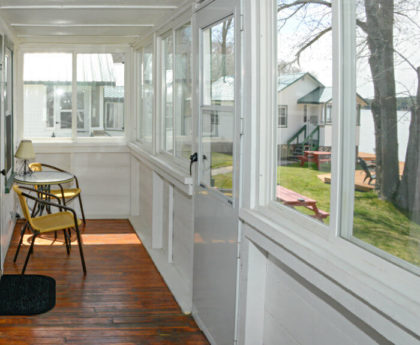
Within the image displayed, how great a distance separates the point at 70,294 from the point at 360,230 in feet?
11.0

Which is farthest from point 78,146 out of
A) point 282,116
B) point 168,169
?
point 282,116

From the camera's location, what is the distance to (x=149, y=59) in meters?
7.06

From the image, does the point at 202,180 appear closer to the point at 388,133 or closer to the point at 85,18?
the point at 388,133

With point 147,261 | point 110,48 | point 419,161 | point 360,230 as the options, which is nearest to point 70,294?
point 147,261

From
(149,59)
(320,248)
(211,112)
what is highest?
(149,59)

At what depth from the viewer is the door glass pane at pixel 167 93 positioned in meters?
5.76

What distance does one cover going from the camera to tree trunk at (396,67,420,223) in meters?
1.84

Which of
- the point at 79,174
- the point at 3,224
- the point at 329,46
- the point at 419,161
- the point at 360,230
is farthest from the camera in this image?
the point at 79,174

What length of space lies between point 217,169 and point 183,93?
4.98 feet

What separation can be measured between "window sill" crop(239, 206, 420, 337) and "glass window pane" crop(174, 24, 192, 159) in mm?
2505

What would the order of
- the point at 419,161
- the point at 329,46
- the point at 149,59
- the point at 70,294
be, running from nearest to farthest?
1. the point at 419,161
2. the point at 329,46
3. the point at 70,294
4. the point at 149,59

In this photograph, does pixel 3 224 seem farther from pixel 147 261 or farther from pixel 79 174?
pixel 79 174

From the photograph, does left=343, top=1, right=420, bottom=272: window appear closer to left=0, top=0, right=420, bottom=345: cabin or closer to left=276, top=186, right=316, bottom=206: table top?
left=0, top=0, right=420, bottom=345: cabin

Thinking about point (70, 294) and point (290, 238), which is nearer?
point (290, 238)
